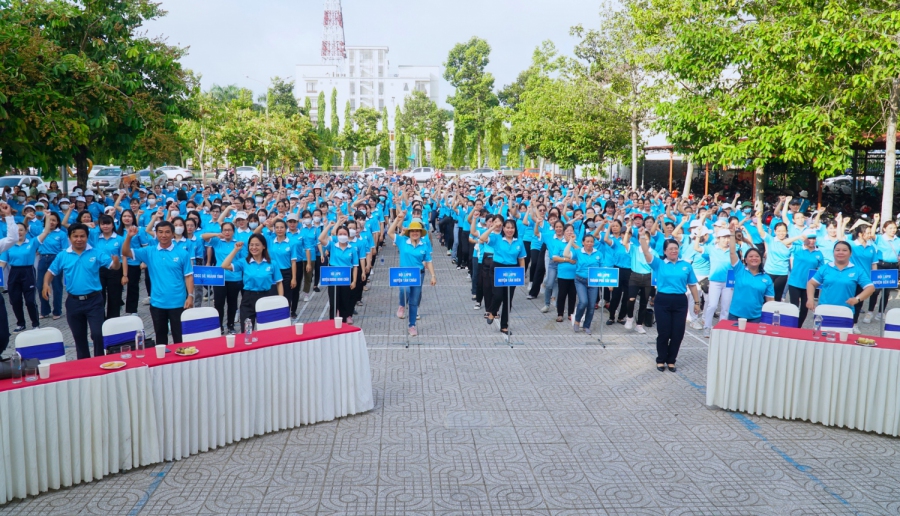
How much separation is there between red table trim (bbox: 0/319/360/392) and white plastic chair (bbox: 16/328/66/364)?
0.65ft

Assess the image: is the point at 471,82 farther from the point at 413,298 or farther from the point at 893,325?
the point at 893,325

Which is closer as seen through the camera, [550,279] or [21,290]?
[21,290]

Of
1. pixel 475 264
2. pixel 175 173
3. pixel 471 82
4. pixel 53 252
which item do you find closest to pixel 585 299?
pixel 475 264

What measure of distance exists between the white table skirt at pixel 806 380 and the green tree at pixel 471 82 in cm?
5481

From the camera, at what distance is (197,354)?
6375 mm

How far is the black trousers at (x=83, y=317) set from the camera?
799 centimetres

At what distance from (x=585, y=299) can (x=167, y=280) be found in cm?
639

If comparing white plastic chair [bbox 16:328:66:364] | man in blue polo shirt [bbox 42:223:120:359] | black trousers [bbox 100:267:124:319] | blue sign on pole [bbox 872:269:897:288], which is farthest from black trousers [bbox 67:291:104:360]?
blue sign on pole [bbox 872:269:897:288]

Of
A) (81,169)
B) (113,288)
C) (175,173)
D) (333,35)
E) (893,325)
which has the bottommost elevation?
(113,288)

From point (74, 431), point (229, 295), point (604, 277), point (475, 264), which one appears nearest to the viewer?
point (74, 431)

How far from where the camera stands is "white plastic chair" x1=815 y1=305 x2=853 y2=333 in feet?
26.0

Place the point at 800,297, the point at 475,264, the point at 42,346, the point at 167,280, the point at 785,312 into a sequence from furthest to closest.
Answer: the point at 475,264
the point at 800,297
the point at 167,280
the point at 785,312
the point at 42,346

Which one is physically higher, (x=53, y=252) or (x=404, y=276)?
(x=53, y=252)

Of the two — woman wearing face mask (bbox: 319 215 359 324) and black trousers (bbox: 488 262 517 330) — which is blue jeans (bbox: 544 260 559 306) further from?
woman wearing face mask (bbox: 319 215 359 324)
